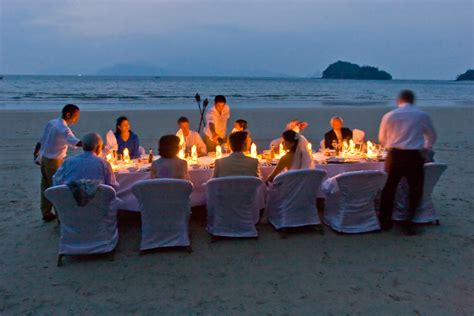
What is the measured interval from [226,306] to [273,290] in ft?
1.66

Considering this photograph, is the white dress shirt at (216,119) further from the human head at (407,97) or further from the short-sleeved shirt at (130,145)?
the human head at (407,97)

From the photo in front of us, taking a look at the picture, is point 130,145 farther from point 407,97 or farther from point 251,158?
point 407,97

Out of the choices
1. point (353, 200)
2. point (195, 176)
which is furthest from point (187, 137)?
point (353, 200)

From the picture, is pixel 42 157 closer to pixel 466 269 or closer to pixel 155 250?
pixel 155 250

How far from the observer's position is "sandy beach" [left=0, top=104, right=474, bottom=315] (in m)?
3.72

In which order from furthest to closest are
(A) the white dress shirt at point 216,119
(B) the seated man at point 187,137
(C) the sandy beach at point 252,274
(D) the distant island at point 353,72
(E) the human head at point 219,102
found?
(D) the distant island at point 353,72 < (A) the white dress shirt at point 216,119 < (E) the human head at point 219,102 < (B) the seated man at point 187,137 < (C) the sandy beach at point 252,274

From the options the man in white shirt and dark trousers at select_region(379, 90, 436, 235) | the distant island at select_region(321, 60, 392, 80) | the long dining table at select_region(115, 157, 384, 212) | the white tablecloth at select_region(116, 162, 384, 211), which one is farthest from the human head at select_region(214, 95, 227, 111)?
the distant island at select_region(321, 60, 392, 80)

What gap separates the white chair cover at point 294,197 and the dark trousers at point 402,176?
2.95ft

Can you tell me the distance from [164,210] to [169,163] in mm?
539

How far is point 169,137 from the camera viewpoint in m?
4.83

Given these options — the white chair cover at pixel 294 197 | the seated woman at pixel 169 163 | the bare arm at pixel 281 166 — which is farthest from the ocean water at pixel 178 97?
the seated woman at pixel 169 163

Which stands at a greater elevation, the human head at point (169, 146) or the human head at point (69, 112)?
the human head at point (69, 112)

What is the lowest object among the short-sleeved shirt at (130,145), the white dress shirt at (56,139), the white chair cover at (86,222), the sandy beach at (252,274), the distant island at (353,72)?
the sandy beach at (252,274)

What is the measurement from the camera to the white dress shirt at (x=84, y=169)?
177 inches
